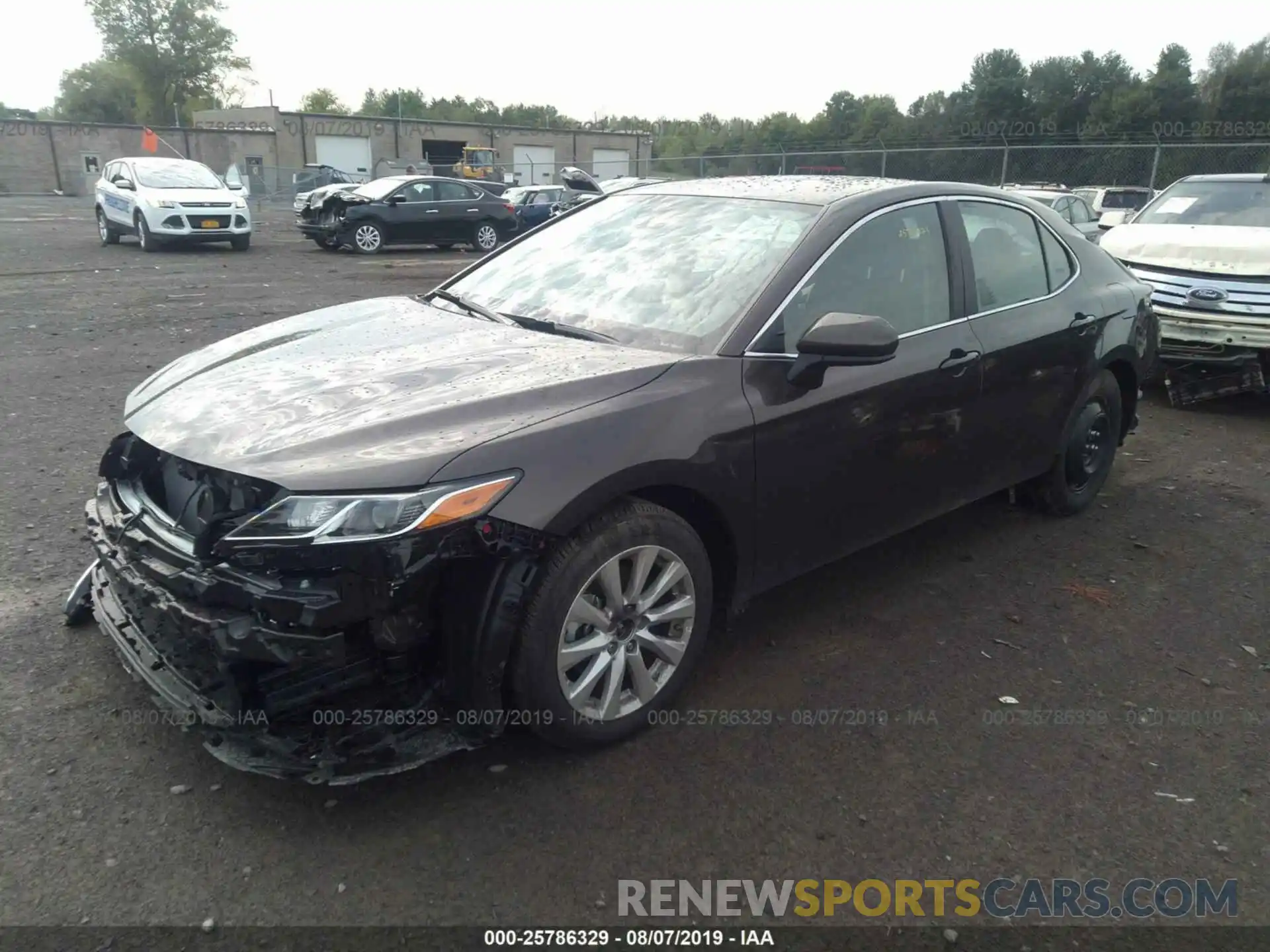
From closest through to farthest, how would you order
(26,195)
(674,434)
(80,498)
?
(674,434) → (80,498) → (26,195)

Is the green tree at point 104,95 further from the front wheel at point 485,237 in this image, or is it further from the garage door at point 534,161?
the front wheel at point 485,237

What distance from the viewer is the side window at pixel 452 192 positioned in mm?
19500

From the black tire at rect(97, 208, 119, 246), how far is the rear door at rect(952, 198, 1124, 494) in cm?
1827

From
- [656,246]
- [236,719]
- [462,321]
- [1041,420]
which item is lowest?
[236,719]

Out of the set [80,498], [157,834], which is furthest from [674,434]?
[80,498]

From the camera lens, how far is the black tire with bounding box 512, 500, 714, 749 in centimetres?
262

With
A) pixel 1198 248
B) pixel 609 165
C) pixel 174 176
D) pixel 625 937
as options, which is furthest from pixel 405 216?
pixel 609 165

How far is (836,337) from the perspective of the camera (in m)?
3.04

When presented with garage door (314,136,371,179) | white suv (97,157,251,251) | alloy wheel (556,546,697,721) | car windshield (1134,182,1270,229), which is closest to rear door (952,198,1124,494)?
alloy wheel (556,546,697,721)

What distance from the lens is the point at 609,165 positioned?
44.1 metres

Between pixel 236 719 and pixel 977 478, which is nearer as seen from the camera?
pixel 236 719

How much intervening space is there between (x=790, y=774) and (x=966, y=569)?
1918 millimetres

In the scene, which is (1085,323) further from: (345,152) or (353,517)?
(345,152)

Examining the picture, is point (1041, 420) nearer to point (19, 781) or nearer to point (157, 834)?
point (157, 834)
